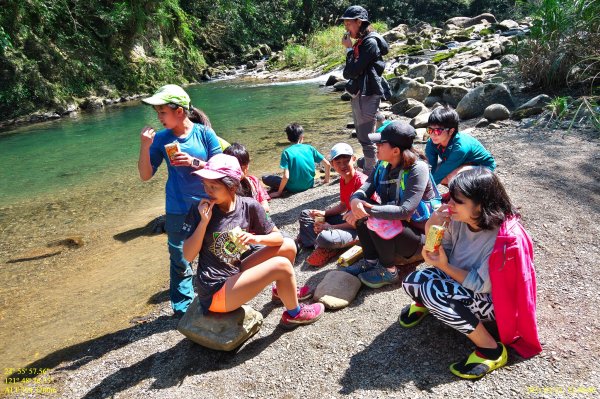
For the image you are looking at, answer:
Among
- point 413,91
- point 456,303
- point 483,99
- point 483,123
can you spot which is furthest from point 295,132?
point 413,91

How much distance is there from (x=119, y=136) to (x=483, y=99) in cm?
1018

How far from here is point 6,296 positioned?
16.6 feet

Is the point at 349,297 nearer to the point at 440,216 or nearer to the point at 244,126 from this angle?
the point at 440,216

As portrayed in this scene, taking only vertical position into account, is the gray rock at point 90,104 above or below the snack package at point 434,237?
below

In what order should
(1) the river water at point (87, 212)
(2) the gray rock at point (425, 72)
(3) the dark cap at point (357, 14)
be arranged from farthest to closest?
(2) the gray rock at point (425, 72), (3) the dark cap at point (357, 14), (1) the river water at point (87, 212)

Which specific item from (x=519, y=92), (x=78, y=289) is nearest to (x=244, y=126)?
(x=519, y=92)

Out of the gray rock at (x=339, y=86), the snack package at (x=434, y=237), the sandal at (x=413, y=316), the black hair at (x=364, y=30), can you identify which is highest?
the black hair at (x=364, y=30)

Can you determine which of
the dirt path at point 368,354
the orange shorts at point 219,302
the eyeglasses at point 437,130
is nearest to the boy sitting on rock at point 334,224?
the dirt path at point 368,354

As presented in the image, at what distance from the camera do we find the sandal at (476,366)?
8.22 ft

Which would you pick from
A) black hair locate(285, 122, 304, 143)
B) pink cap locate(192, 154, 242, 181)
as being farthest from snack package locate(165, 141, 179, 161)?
black hair locate(285, 122, 304, 143)

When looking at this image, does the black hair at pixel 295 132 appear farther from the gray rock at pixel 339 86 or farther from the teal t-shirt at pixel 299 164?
the gray rock at pixel 339 86

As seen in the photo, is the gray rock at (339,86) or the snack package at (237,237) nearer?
the snack package at (237,237)

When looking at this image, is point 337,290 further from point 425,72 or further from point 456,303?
point 425,72

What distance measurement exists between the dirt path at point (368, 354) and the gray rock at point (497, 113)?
4.40 meters
